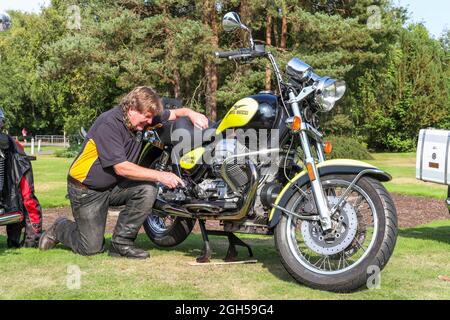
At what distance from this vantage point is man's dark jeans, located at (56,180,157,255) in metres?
5.17

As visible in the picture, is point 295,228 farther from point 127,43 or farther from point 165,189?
point 127,43

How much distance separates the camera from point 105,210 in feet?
17.3

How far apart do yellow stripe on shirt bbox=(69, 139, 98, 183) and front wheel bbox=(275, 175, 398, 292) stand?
1.92 metres

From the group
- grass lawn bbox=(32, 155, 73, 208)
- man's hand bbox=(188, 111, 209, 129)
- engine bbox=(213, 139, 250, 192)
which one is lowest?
grass lawn bbox=(32, 155, 73, 208)

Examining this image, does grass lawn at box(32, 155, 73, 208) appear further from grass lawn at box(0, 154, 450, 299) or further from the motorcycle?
the motorcycle

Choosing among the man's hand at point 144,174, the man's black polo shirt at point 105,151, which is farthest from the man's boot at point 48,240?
the man's hand at point 144,174

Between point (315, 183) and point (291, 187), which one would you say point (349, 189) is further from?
point (291, 187)

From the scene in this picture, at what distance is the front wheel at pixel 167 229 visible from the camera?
223 inches

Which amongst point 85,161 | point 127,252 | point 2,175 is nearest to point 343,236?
point 127,252

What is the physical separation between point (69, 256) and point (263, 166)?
1980 millimetres

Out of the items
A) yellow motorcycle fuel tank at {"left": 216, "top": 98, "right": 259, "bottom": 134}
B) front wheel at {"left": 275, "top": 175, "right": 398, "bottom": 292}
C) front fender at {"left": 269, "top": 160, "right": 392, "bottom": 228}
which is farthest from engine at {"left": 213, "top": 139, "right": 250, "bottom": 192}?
front wheel at {"left": 275, "top": 175, "right": 398, "bottom": 292}

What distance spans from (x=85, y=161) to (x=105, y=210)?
486 millimetres

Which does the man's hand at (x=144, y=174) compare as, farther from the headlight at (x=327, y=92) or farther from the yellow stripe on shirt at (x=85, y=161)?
the headlight at (x=327, y=92)

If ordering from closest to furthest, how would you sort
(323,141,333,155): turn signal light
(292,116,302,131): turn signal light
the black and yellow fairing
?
1. (292,116,302,131): turn signal light
2. (323,141,333,155): turn signal light
3. the black and yellow fairing
